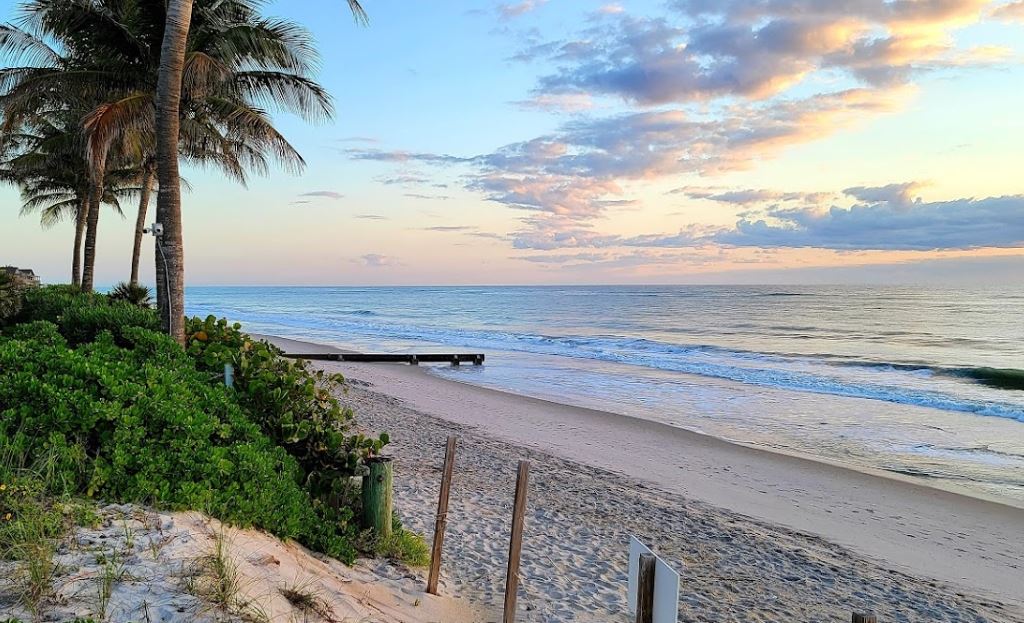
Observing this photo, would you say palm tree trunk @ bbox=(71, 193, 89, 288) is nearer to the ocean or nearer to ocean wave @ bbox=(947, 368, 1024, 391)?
the ocean

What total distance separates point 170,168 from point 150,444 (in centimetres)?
587

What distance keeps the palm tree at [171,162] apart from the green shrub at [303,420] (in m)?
2.60

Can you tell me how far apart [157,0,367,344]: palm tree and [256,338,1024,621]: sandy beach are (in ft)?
12.6

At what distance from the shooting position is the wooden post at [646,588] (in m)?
2.45

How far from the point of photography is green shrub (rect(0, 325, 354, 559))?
4203 mm

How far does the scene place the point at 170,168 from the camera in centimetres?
906

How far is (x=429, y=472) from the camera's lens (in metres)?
9.23

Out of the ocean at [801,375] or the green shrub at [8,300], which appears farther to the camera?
the ocean at [801,375]

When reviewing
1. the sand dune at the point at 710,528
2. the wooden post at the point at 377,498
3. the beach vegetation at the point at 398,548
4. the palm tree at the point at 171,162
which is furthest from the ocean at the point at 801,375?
the palm tree at the point at 171,162

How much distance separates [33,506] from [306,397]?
107 inches

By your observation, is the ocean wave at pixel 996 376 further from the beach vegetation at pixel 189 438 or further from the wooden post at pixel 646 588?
the wooden post at pixel 646 588

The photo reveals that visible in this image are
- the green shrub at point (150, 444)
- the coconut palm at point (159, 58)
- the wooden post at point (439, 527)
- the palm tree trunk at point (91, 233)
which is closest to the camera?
the green shrub at point (150, 444)

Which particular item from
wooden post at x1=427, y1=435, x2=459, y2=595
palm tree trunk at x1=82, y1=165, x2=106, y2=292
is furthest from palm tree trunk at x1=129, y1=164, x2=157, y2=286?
wooden post at x1=427, y1=435, x2=459, y2=595

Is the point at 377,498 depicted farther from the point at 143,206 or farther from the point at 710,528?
the point at 143,206
